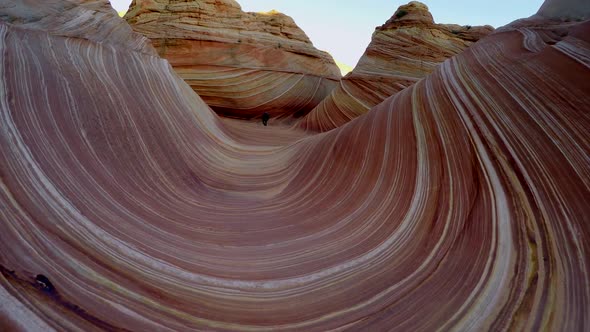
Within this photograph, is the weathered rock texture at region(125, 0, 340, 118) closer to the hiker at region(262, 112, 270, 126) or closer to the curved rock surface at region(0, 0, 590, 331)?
the hiker at region(262, 112, 270, 126)

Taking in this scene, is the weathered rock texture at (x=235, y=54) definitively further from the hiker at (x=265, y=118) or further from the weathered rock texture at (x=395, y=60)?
the weathered rock texture at (x=395, y=60)

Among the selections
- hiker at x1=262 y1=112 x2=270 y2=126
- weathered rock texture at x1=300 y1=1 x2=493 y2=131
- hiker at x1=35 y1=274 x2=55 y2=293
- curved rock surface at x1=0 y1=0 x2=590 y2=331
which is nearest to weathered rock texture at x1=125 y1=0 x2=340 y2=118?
hiker at x1=262 y1=112 x2=270 y2=126

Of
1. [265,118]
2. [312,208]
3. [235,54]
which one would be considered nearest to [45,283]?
[312,208]

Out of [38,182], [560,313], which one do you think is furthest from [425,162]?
[38,182]

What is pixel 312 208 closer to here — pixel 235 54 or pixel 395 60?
pixel 395 60

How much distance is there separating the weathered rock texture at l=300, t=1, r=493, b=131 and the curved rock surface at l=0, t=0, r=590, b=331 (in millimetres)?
2333

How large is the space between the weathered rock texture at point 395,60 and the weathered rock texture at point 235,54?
1.06 meters

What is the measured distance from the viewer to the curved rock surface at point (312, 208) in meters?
0.89

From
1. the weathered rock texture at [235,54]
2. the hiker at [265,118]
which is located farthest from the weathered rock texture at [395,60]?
the weathered rock texture at [235,54]

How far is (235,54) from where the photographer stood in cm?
553

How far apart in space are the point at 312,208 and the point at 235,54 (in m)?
4.43

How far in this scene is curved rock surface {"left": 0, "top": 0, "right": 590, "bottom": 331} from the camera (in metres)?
0.89

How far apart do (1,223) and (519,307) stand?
4.07 feet

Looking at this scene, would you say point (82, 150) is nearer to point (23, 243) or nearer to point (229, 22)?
point (23, 243)
